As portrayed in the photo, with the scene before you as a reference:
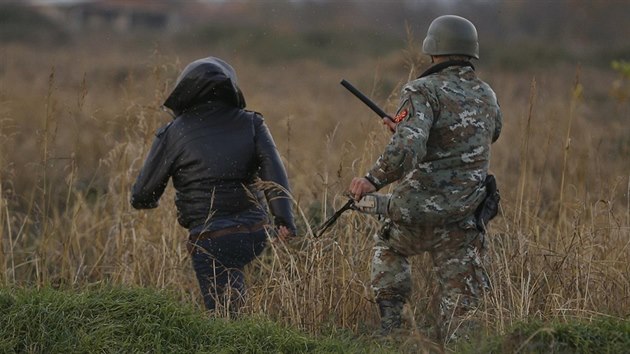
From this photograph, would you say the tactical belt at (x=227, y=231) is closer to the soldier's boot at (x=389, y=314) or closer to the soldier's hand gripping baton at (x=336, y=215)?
the soldier's hand gripping baton at (x=336, y=215)

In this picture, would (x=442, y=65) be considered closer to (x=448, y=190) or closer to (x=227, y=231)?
(x=448, y=190)

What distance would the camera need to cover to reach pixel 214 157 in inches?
251

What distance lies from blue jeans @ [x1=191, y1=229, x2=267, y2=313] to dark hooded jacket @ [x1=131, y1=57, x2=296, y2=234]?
0.10m

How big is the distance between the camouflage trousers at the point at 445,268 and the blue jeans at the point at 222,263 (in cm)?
83

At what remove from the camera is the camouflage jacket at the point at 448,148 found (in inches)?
229

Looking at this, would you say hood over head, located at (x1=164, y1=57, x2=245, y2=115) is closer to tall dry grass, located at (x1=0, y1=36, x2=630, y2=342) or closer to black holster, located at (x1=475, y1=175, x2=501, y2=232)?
tall dry grass, located at (x1=0, y1=36, x2=630, y2=342)

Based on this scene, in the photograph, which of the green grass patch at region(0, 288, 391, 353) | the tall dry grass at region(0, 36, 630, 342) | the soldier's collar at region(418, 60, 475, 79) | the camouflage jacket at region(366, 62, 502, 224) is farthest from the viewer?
the tall dry grass at region(0, 36, 630, 342)

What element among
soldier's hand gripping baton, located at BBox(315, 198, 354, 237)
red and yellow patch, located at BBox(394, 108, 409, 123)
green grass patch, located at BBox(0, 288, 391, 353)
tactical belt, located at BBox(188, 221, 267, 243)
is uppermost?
red and yellow patch, located at BBox(394, 108, 409, 123)

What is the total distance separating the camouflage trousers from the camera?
594 centimetres

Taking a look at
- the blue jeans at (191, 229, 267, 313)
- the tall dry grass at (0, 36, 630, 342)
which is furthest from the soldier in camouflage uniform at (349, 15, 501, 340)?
the blue jeans at (191, 229, 267, 313)

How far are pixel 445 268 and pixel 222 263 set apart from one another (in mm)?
1346

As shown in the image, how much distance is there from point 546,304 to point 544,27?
1966 inches

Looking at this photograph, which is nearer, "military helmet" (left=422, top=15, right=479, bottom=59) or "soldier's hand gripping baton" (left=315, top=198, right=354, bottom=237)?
"military helmet" (left=422, top=15, right=479, bottom=59)

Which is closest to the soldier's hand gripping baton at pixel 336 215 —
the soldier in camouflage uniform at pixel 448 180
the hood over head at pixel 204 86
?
the soldier in camouflage uniform at pixel 448 180
